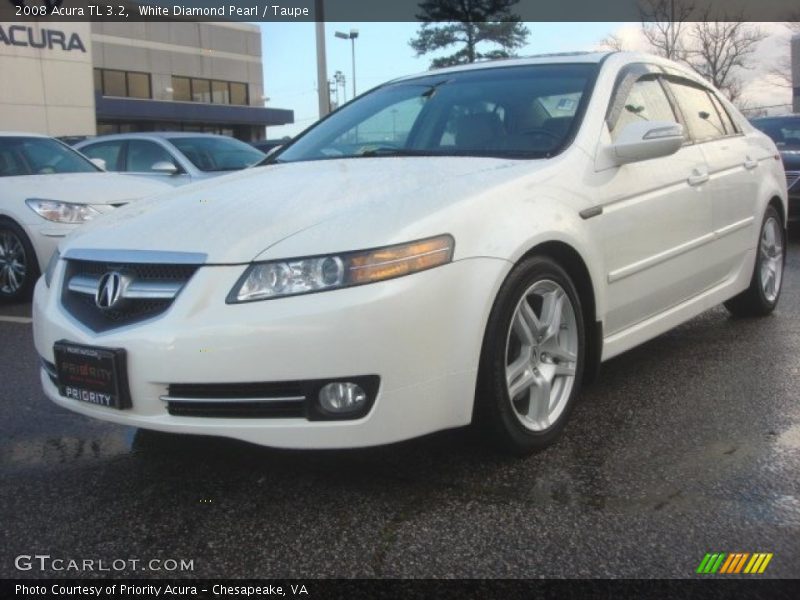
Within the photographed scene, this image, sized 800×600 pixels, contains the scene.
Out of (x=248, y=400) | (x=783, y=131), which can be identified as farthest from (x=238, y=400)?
(x=783, y=131)

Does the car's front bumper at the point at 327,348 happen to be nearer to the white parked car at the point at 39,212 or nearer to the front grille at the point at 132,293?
the front grille at the point at 132,293

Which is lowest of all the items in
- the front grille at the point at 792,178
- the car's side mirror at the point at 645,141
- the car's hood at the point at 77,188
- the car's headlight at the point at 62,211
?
the front grille at the point at 792,178

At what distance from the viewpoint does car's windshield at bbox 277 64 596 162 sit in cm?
376

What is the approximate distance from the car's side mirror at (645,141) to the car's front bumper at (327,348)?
3.71ft

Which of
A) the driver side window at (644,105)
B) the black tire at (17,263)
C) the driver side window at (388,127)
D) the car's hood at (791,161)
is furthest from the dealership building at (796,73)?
the driver side window at (388,127)

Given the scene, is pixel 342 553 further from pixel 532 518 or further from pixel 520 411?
pixel 520 411

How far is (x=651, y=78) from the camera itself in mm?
4367

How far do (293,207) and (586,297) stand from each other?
1.26 metres

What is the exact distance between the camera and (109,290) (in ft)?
9.58

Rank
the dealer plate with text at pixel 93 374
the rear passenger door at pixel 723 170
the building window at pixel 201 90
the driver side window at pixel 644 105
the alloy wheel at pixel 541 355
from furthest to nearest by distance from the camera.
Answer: the building window at pixel 201 90 < the rear passenger door at pixel 723 170 < the driver side window at pixel 644 105 < the alloy wheel at pixel 541 355 < the dealer plate with text at pixel 93 374

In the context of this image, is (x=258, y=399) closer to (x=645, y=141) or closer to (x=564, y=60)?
(x=645, y=141)

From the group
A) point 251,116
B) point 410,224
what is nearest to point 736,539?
point 410,224

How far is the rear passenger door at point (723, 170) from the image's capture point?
4.50 meters
